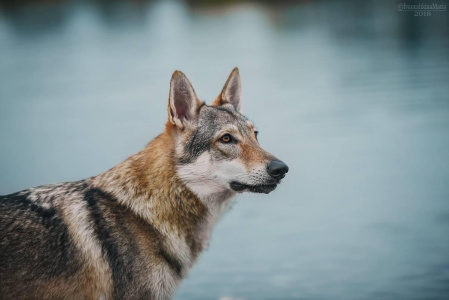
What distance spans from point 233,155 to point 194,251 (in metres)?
0.93

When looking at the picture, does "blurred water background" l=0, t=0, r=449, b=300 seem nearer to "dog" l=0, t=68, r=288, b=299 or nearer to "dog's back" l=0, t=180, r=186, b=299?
"dog" l=0, t=68, r=288, b=299

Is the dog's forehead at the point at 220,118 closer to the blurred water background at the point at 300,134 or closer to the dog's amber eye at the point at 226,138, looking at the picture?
the dog's amber eye at the point at 226,138

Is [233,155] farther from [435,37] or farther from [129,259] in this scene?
[435,37]

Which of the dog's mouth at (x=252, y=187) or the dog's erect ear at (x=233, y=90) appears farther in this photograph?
the dog's erect ear at (x=233, y=90)

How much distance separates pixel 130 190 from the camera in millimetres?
6438

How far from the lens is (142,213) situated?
6.34m

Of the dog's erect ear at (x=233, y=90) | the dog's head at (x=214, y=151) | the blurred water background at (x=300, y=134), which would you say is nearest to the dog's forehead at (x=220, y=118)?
the dog's head at (x=214, y=151)

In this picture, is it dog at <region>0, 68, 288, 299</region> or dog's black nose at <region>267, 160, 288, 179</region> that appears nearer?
dog at <region>0, 68, 288, 299</region>

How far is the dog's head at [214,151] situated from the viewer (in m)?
6.45

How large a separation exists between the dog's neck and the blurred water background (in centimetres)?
563

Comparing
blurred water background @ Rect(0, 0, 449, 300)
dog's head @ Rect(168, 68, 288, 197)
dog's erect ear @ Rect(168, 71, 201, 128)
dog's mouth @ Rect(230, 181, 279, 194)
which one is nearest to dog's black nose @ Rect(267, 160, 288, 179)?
dog's head @ Rect(168, 68, 288, 197)

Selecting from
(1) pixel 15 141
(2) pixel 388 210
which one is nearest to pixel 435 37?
(1) pixel 15 141

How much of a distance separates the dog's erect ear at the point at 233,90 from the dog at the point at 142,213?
312 millimetres

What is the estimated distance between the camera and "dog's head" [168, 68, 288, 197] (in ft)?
21.2
